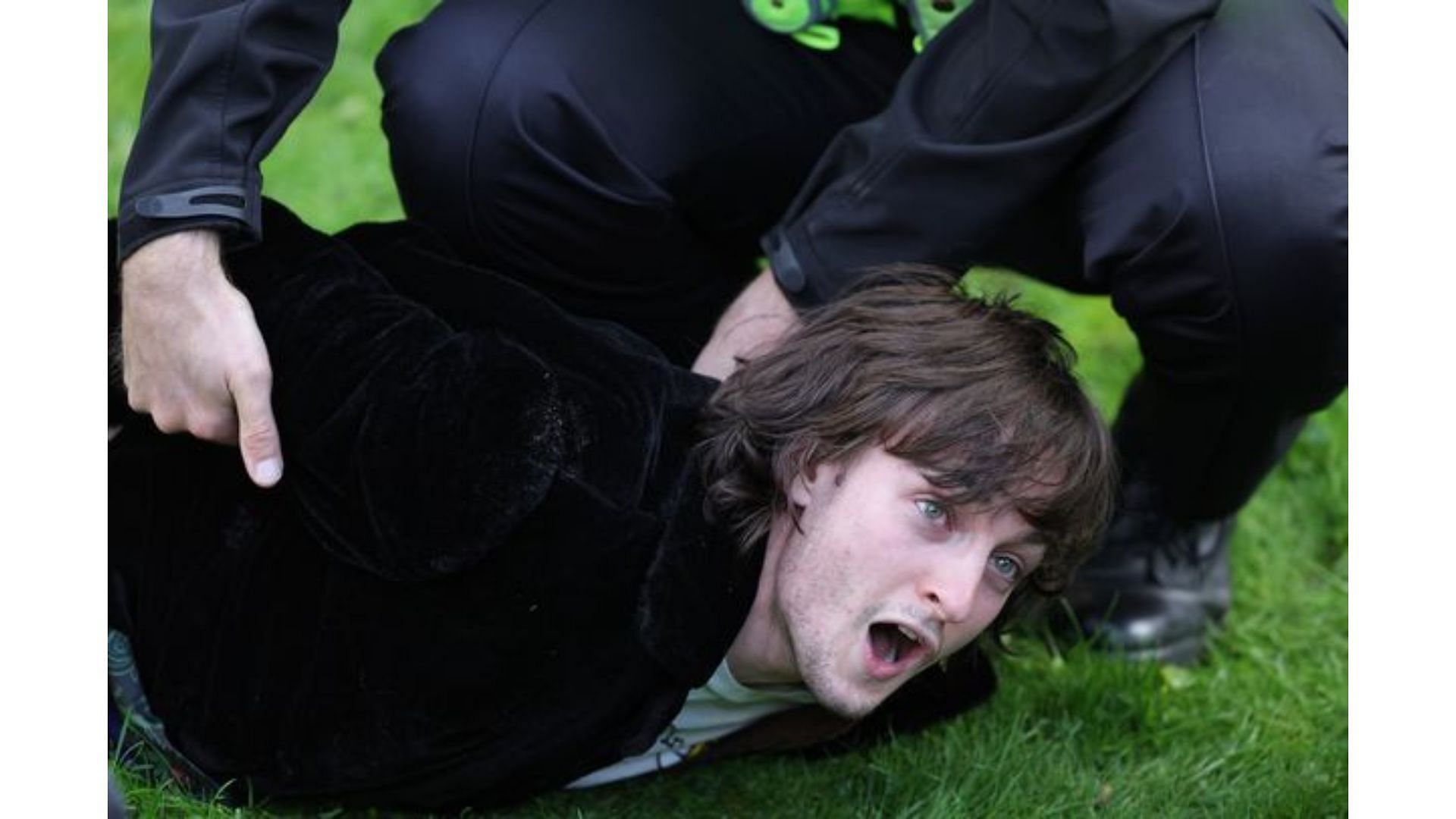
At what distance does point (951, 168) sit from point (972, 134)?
0.05 m

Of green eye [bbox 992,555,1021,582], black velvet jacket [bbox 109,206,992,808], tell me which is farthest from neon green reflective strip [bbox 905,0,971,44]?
green eye [bbox 992,555,1021,582]

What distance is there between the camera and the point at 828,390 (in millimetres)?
2240

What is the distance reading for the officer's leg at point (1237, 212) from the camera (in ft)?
7.55

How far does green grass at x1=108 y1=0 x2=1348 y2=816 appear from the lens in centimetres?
235

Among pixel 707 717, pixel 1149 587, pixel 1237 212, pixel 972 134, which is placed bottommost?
pixel 1149 587

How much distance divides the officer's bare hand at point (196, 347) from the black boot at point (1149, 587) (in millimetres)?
1222

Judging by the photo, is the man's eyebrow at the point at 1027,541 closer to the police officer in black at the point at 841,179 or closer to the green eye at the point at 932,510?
the green eye at the point at 932,510

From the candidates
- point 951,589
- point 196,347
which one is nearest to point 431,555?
point 196,347

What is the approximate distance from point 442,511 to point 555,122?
0.65m

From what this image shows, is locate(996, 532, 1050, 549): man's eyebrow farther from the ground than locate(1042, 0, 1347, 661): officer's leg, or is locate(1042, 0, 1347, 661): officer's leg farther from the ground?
locate(1042, 0, 1347, 661): officer's leg

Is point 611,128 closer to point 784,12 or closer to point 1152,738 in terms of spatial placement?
point 784,12

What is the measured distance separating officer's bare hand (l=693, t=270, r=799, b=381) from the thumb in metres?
0.57

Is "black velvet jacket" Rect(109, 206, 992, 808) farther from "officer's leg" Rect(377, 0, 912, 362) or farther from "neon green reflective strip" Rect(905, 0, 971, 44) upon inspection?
"neon green reflective strip" Rect(905, 0, 971, 44)

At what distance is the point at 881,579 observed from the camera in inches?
81.7
